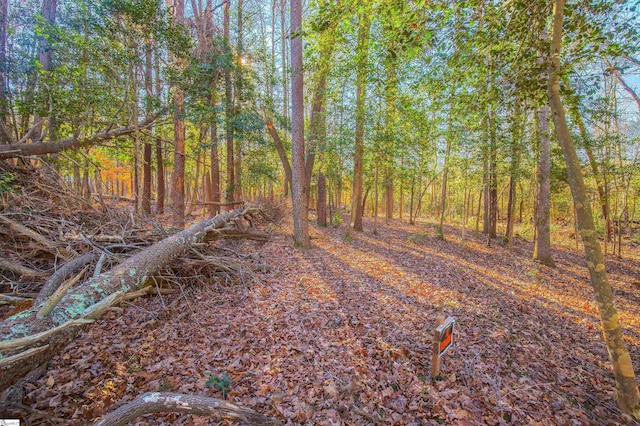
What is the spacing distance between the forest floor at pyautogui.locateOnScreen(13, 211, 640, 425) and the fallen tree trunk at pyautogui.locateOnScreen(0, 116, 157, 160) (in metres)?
5.06

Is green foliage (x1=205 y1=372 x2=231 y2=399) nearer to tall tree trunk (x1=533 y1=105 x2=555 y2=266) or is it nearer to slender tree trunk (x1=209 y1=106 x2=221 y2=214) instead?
slender tree trunk (x1=209 y1=106 x2=221 y2=214)

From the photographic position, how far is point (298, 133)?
8.14m

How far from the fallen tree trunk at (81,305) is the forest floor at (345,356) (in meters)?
0.45

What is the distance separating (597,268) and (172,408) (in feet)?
15.8

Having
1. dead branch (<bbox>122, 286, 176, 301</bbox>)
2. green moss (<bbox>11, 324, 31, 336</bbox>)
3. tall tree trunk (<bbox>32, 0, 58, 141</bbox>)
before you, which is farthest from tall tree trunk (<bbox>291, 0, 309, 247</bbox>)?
green moss (<bbox>11, 324, 31, 336</bbox>)

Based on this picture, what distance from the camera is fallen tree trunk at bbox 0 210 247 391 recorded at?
251 centimetres

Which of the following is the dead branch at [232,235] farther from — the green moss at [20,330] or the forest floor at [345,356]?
the green moss at [20,330]

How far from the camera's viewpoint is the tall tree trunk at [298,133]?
306 inches

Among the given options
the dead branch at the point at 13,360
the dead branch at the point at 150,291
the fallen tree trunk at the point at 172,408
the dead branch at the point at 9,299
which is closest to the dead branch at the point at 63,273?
the dead branch at the point at 9,299

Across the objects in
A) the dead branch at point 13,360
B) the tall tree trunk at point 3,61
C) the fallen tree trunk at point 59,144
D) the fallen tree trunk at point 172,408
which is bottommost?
the fallen tree trunk at point 172,408

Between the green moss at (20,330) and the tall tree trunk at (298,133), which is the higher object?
the tall tree trunk at (298,133)

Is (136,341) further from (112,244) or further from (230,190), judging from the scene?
(230,190)

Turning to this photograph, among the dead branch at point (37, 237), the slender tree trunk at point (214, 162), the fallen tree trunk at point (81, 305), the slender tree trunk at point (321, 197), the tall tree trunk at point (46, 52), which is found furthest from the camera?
the slender tree trunk at point (321, 197)

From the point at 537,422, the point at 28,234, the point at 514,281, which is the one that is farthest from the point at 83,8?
the point at 514,281
